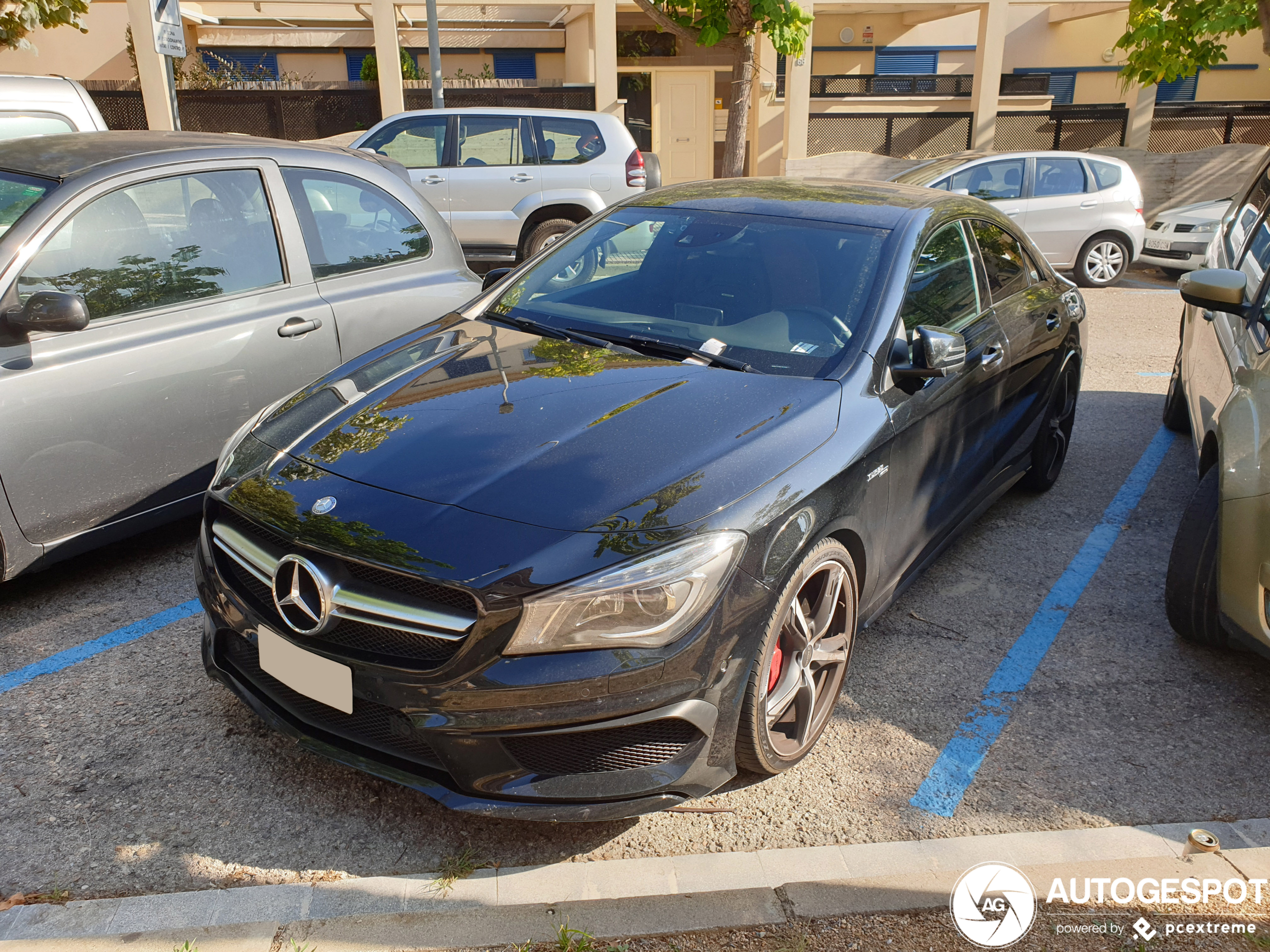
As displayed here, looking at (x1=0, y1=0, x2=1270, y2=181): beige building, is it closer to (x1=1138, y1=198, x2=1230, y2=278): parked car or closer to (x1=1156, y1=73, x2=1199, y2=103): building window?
(x1=1156, y1=73, x2=1199, y2=103): building window

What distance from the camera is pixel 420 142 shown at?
11156mm

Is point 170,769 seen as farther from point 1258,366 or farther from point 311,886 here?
point 1258,366

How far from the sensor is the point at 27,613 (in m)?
3.87

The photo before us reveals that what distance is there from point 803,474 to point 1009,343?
1.92 metres

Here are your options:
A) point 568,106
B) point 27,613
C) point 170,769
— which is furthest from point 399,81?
point 170,769

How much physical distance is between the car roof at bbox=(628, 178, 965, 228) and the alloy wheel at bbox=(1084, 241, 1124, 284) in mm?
8722

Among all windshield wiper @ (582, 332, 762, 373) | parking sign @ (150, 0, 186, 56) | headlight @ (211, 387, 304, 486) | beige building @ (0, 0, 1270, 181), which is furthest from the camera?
beige building @ (0, 0, 1270, 181)

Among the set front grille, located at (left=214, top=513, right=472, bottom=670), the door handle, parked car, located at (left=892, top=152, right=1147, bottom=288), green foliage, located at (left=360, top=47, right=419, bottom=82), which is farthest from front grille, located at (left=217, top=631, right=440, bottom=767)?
green foliage, located at (left=360, top=47, right=419, bottom=82)

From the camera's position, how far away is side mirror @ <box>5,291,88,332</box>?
138 inches

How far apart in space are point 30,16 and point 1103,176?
1537cm

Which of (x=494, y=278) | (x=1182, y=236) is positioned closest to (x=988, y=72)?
(x=1182, y=236)

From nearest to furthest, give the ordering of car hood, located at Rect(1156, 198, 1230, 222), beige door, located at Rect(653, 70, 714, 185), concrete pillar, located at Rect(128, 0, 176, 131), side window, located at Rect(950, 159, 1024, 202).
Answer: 1. side window, located at Rect(950, 159, 1024, 202)
2. car hood, located at Rect(1156, 198, 1230, 222)
3. concrete pillar, located at Rect(128, 0, 176, 131)
4. beige door, located at Rect(653, 70, 714, 185)

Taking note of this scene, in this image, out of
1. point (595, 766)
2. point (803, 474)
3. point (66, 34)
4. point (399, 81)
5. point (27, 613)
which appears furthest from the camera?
A: point (66, 34)

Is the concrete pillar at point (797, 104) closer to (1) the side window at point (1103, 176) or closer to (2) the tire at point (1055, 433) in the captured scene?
(1) the side window at point (1103, 176)
